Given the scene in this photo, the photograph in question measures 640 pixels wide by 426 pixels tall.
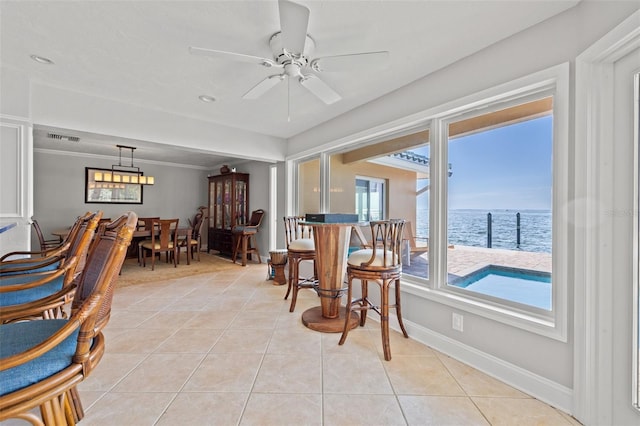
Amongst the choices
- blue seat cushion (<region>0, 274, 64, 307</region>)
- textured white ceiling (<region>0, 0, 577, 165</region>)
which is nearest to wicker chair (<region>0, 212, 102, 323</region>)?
blue seat cushion (<region>0, 274, 64, 307</region>)

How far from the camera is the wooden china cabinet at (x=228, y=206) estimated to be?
613 centimetres

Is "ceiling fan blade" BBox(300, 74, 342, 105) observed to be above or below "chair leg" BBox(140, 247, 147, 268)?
above

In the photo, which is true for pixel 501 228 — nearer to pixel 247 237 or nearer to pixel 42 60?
pixel 42 60

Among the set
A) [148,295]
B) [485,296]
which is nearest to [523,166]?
[485,296]

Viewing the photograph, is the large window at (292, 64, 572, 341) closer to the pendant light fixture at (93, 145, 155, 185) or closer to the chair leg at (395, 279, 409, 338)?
the chair leg at (395, 279, 409, 338)

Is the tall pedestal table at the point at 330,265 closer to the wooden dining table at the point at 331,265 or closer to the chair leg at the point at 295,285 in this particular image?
the wooden dining table at the point at 331,265

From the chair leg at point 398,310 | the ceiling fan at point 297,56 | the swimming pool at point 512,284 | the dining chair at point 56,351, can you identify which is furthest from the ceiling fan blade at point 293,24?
the swimming pool at point 512,284

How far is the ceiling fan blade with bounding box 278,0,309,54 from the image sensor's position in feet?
4.51

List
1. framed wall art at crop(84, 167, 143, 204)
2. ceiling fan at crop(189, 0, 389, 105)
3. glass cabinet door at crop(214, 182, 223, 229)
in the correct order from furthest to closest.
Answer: glass cabinet door at crop(214, 182, 223, 229), framed wall art at crop(84, 167, 143, 204), ceiling fan at crop(189, 0, 389, 105)

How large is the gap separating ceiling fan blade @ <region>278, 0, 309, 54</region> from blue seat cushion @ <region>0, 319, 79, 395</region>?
172 centimetres

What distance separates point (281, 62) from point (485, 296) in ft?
7.62

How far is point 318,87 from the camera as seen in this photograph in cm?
221

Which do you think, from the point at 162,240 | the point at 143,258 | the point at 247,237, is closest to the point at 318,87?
the point at 247,237

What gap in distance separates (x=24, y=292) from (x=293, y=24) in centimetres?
218
